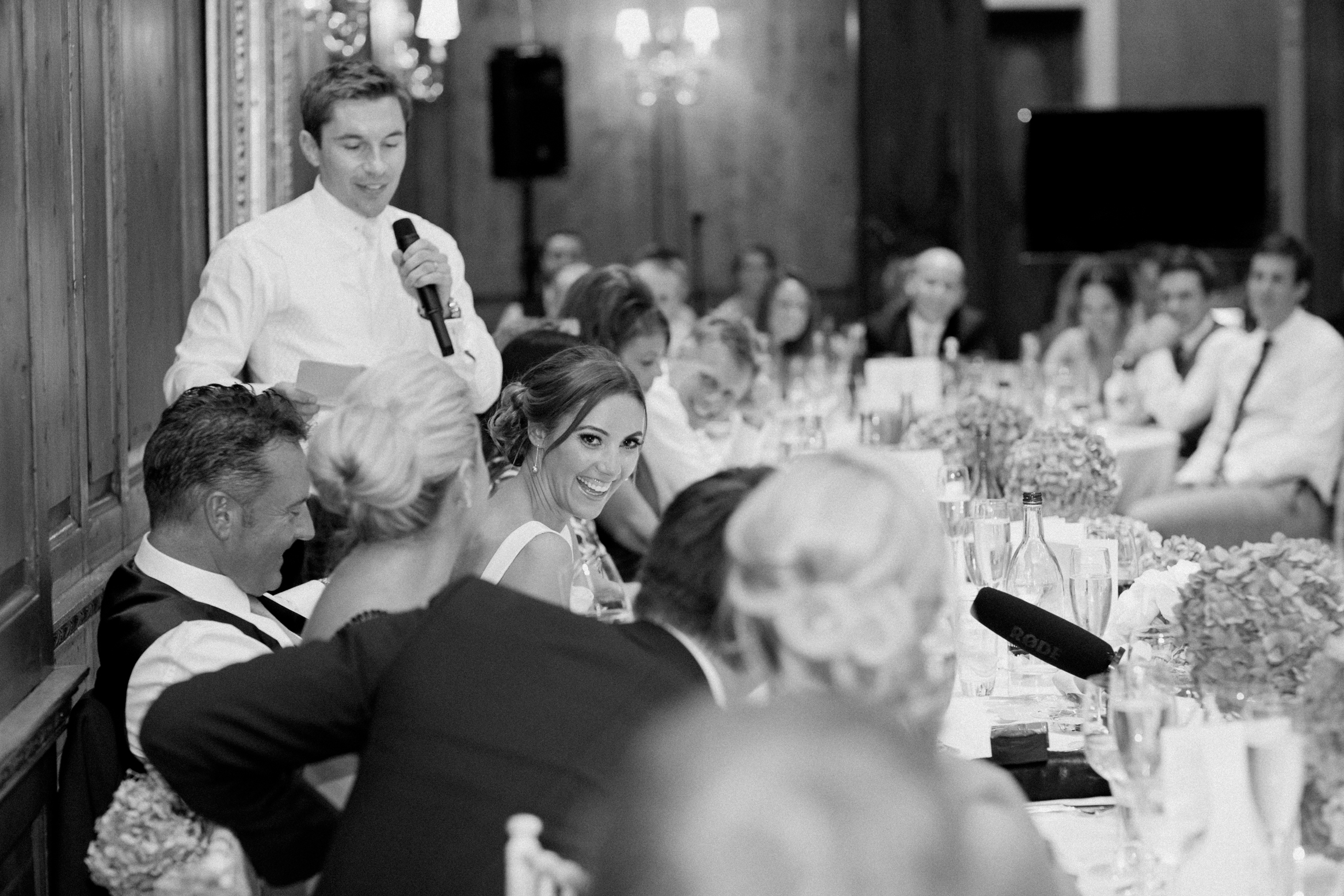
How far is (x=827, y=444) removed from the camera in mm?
5180

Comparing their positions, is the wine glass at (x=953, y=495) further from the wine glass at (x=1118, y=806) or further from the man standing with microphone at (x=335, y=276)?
the wine glass at (x=1118, y=806)

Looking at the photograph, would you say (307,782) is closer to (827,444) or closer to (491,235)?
(827,444)

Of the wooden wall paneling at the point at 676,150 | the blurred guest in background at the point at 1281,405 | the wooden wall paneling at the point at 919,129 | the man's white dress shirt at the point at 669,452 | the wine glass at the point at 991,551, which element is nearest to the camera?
the wine glass at the point at 991,551

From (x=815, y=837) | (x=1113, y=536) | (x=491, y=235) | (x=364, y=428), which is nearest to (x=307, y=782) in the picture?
(x=364, y=428)

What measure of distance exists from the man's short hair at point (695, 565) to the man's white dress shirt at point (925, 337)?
598 cm

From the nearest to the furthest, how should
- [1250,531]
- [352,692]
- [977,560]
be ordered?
[352,692] < [977,560] < [1250,531]

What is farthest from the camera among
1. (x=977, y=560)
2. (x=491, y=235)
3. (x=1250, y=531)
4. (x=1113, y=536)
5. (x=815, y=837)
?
(x=491, y=235)

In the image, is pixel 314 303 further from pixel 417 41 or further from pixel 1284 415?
pixel 417 41

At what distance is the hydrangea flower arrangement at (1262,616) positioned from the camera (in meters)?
1.95

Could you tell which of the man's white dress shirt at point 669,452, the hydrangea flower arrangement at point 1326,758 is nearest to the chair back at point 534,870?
the hydrangea flower arrangement at point 1326,758

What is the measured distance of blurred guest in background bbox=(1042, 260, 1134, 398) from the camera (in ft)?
23.7

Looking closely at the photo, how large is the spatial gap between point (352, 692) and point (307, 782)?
0.21 m

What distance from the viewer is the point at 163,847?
70.1 inches

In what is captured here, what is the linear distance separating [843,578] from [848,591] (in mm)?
11
